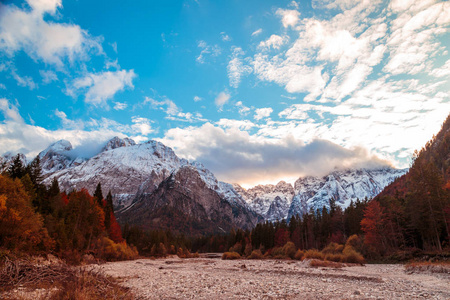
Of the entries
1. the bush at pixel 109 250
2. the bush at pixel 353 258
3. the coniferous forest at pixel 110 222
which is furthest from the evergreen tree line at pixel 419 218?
the bush at pixel 109 250

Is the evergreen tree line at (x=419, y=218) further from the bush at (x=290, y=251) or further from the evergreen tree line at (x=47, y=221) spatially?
the evergreen tree line at (x=47, y=221)

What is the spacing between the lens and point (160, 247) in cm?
9088

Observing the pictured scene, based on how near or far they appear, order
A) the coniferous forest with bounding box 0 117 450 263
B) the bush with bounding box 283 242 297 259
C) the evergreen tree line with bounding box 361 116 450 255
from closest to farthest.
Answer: the coniferous forest with bounding box 0 117 450 263
the evergreen tree line with bounding box 361 116 450 255
the bush with bounding box 283 242 297 259

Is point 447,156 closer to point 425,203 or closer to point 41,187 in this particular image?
point 425,203

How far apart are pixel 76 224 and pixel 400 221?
2603 inches

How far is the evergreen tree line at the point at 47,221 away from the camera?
88.2ft

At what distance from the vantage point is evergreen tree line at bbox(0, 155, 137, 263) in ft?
88.2

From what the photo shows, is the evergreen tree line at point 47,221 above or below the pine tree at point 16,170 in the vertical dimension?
below

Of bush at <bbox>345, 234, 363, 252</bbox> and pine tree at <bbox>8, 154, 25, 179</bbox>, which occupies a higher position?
pine tree at <bbox>8, 154, 25, 179</bbox>

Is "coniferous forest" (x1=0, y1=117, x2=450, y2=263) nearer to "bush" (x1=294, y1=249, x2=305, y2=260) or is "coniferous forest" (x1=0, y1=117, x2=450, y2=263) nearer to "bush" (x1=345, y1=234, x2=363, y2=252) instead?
"bush" (x1=345, y1=234, x2=363, y2=252)

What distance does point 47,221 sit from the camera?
37.5m

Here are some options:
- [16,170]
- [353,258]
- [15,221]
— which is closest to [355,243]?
[353,258]

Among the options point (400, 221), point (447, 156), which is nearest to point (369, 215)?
point (400, 221)

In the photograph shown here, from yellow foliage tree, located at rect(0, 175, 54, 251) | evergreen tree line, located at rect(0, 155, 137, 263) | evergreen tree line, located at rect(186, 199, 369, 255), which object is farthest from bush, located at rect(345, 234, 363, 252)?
yellow foliage tree, located at rect(0, 175, 54, 251)
